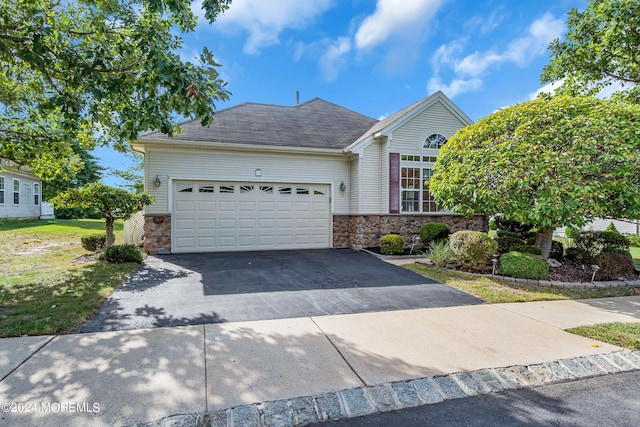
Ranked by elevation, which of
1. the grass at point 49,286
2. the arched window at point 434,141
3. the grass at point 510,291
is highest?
the arched window at point 434,141

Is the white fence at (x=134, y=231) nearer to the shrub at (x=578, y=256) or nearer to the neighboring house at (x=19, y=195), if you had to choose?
the neighboring house at (x=19, y=195)

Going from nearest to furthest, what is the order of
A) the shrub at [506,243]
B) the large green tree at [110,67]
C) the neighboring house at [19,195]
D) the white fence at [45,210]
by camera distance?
1. the large green tree at [110,67]
2. the shrub at [506,243]
3. the neighboring house at [19,195]
4. the white fence at [45,210]

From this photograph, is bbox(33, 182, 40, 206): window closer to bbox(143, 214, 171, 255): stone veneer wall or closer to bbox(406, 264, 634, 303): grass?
bbox(143, 214, 171, 255): stone veneer wall

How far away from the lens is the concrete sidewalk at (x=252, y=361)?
2.29 metres

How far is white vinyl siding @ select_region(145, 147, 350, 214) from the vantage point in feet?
30.6

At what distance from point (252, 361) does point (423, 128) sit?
984 cm

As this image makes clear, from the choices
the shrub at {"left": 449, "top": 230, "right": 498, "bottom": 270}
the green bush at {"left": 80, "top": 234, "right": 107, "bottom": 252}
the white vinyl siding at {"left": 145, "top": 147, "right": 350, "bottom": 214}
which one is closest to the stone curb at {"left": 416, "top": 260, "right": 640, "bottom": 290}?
the shrub at {"left": 449, "top": 230, "right": 498, "bottom": 270}


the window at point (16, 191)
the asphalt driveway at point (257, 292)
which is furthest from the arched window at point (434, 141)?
the window at point (16, 191)

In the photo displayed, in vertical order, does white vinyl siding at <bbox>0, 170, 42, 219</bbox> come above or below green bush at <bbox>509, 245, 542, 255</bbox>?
above

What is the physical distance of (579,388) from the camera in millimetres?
2699

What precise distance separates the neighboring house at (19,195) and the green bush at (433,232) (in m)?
21.3

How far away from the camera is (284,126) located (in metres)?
11.8

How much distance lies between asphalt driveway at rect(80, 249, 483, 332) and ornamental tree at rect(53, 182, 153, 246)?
5.02ft

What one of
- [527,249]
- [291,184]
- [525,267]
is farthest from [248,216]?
[527,249]
